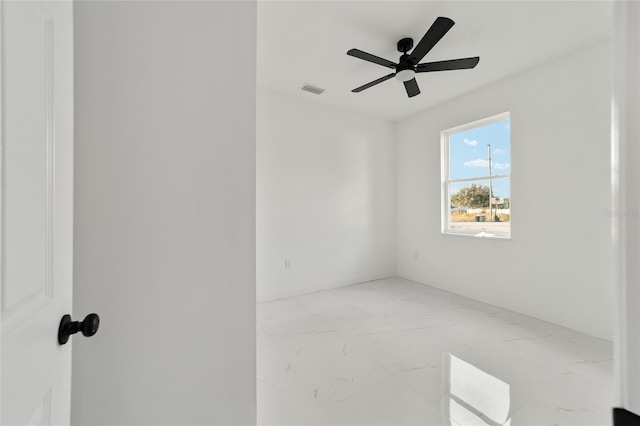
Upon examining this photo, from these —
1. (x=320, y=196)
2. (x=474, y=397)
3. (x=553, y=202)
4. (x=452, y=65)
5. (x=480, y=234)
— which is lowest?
(x=474, y=397)

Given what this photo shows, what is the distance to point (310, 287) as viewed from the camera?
384 cm

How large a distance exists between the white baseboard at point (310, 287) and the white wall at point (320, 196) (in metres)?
0.01

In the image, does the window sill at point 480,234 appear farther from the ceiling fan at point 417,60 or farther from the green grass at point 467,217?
the ceiling fan at point 417,60

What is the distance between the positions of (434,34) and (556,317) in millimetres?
2927

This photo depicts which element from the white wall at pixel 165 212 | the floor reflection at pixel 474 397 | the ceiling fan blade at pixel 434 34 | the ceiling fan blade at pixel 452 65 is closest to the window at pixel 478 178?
the ceiling fan blade at pixel 452 65

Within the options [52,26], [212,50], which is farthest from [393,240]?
[52,26]

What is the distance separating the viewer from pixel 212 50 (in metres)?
1.00

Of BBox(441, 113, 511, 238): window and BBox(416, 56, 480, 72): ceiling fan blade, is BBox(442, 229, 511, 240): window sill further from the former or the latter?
BBox(416, 56, 480, 72): ceiling fan blade

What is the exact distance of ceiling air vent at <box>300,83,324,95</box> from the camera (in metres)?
3.37

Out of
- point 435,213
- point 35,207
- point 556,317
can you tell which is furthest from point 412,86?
point 35,207

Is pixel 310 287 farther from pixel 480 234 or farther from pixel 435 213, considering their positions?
pixel 480 234

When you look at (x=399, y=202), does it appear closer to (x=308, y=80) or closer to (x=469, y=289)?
(x=469, y=289)

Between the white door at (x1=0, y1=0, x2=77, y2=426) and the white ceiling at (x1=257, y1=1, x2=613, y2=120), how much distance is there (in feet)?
6.39

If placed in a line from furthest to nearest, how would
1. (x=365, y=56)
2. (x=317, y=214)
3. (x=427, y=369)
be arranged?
(x=317, y=214) → (x=365, y=56) → (x=427, y=369)
